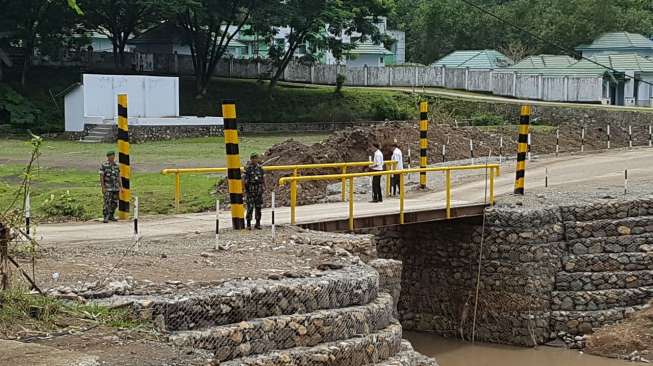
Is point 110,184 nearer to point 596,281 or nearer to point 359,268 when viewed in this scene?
point 359,268

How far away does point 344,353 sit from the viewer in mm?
13148

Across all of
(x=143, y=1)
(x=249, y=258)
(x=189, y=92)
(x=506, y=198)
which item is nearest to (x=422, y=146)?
(x=506, y=198)

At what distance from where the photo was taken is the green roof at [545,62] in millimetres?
68250

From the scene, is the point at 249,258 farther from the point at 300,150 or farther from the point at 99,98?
the point at 99,98

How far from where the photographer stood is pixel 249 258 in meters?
15.4

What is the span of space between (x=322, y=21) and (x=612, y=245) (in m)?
37.1

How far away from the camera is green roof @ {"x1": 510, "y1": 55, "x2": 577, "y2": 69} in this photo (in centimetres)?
6825

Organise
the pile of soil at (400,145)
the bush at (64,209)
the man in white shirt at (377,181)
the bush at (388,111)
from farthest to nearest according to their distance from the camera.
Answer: the bush at (388,111), the pile of soil at (400,145), the man in white shirt at (377,181), the bush at (64,209)

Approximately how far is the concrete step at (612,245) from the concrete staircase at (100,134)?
87.5 ft

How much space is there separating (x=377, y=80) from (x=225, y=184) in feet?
141

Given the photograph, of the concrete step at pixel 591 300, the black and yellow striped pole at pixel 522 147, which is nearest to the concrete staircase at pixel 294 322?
the concrete step at pixel 591 300

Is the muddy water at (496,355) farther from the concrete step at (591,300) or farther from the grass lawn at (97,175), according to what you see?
the grass lawn at (97,175)

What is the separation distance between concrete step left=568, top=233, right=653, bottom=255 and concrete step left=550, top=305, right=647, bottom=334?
4.56 ft

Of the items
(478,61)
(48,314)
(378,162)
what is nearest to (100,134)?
(378,162)
